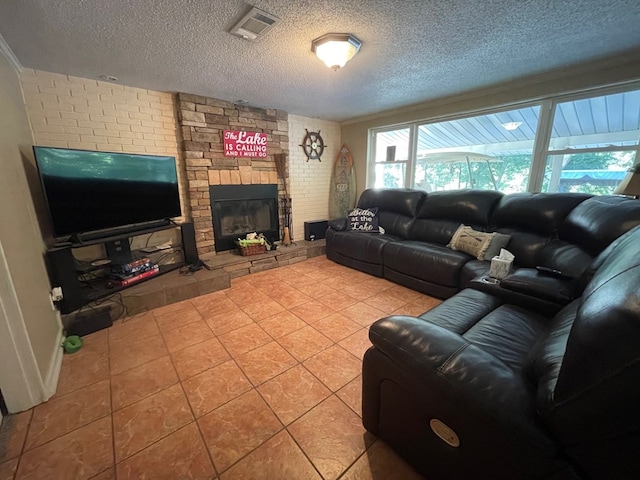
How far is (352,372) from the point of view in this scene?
166 cm

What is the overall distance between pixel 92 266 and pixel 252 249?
165 centimetres

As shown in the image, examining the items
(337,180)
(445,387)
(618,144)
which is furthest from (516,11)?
(337,180)

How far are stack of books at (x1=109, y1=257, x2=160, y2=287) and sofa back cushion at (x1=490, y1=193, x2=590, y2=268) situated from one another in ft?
12.0

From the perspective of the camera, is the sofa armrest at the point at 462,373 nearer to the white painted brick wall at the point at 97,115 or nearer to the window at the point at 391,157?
the white painted brick wall at the point at 97,115

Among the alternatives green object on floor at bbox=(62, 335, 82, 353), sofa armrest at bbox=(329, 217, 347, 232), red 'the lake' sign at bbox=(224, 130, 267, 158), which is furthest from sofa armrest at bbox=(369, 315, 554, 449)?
red 'the lake' sign at bbox=(224, 130, 267, 158)

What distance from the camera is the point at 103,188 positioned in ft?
7.58

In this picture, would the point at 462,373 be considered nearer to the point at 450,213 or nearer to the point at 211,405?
the point at 211,405

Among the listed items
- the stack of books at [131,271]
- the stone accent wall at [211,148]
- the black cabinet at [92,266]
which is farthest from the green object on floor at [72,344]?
the stone accent wall at [211,148]

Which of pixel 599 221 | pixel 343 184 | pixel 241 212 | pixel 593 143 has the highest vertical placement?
pixel 593 143

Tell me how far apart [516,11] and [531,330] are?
194 cm

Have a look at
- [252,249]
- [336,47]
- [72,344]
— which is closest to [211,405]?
[72,344]

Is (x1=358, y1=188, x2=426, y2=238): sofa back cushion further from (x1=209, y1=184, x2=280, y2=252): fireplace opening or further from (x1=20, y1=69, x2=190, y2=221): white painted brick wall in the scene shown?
(x1=20, y1=69, x2=190, y2=221): white painted brick wall

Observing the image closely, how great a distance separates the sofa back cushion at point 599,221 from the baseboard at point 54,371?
11.5 ft

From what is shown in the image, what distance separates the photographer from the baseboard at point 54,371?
1.47 meters
